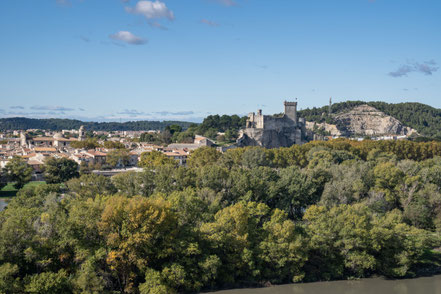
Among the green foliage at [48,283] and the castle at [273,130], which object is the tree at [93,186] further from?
the castle at [273,130]

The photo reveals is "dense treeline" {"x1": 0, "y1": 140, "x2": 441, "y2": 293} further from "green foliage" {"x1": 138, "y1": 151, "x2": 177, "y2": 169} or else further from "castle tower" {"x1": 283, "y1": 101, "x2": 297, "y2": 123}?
"castle tower" {"x1": 283, "y1": 101, "x2": 297, "y2": 123}

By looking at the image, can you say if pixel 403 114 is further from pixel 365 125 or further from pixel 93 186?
pixel 93 186

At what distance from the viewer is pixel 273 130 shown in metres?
76.1

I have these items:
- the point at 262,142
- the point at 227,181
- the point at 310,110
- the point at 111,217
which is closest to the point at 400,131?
the point at 310,110

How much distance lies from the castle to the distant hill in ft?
153

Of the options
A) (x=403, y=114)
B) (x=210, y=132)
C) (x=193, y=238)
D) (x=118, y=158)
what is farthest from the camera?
(x=403, y=114)

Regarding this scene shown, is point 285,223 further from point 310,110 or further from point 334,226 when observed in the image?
point 310,110

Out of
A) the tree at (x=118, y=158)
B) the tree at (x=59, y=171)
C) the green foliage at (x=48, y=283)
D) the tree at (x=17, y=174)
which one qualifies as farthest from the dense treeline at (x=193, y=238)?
→ the tree at (x=118, y=158)

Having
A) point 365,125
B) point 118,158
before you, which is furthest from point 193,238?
point 365,125

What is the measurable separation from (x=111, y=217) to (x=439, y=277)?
17347 millimetres

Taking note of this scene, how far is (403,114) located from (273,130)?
239ft

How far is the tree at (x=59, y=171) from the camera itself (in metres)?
43.5

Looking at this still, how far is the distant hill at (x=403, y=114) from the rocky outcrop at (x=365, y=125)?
2.09 meters

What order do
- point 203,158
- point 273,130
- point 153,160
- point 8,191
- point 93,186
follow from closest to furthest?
point 93,186 < point 8,191 < point 203,158 < point 153,160 < point 273,130
